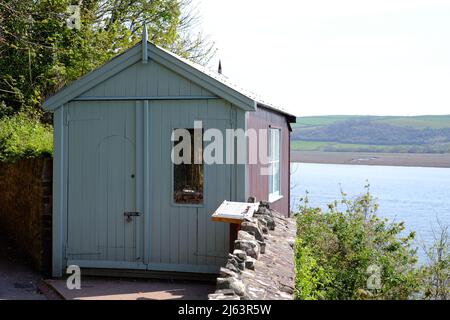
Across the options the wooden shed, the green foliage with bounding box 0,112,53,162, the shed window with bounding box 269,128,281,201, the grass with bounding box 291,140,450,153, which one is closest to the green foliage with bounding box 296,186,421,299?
the shed window with bounding box 269,128,281,201

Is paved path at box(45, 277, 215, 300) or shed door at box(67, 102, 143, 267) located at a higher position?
shed door at box(67, 102, 143, 267)

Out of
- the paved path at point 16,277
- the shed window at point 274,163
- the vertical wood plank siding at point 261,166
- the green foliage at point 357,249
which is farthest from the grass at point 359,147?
the paved path at point 16,277

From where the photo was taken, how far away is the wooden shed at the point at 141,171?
957 cm

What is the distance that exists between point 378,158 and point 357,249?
146 feet

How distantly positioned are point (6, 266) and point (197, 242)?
3.95 m

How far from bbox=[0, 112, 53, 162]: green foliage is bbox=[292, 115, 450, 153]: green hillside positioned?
44.9 metres

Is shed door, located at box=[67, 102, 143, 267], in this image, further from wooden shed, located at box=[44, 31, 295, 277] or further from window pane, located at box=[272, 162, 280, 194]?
window pane, located at box=[272, 162, 280, 194]

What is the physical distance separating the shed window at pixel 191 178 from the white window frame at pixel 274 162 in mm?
2086

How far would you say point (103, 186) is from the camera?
9.99 meters

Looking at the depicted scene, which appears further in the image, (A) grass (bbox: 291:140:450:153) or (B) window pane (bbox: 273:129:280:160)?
→ (A) grass (bbox: 291:140:450:153)

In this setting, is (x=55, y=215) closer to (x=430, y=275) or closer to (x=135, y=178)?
(x=135, y=178)

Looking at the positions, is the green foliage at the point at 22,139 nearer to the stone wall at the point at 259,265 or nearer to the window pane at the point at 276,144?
the window pane at the point at 276,144

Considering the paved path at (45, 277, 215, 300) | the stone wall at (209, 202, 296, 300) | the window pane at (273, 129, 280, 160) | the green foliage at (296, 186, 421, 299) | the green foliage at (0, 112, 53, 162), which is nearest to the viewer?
the stone wall at (209, 202, 296, 300)

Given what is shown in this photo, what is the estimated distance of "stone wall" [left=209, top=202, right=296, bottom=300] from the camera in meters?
5.70
